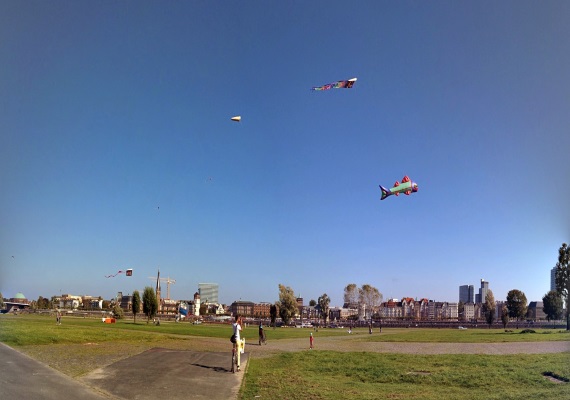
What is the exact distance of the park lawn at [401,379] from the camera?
43.2 ft

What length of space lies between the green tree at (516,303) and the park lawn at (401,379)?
337ft

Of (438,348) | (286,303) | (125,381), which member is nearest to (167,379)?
(125,381)

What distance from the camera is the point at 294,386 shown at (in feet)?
47.4

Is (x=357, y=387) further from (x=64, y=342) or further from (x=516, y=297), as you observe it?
(x=516, y=297)

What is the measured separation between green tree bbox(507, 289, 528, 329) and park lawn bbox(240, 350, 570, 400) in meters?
103

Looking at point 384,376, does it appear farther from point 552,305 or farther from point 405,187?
point 552,305

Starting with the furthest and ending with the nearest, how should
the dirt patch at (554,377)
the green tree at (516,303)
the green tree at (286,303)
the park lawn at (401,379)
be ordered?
the green tree at (516,303), the green tree at (286,303), the dirt patch at (554,377), the park lawn at (401,379)

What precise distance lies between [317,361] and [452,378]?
7.63m

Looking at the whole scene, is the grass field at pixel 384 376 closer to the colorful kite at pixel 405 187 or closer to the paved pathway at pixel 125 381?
the paved pathway at pixel 125 381

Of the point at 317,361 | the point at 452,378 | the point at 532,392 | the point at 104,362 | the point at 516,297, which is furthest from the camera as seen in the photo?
the point at 516,297

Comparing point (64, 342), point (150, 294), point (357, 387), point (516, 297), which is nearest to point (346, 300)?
point (516, 297)

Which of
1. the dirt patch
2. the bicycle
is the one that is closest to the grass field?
the dirt patch

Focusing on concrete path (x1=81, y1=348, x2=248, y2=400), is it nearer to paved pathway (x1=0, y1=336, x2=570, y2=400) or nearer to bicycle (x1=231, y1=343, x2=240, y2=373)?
paved pathway (x1=0, y1=336, x2=570, y2=400)

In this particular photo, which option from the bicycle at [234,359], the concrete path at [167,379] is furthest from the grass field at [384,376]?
the concrete path at [167,379]
